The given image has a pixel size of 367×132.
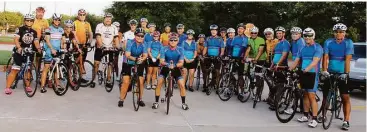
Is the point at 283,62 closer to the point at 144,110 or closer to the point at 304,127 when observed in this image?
the point at 304,127

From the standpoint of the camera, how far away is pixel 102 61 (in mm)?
9820

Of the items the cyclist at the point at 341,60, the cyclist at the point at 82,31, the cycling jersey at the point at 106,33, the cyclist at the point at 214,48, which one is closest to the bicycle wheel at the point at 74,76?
the cyclist at the point at 82,31

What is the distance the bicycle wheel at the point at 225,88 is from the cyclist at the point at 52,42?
377cm

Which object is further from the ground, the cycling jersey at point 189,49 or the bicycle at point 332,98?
the cycling jersey at point 189,49

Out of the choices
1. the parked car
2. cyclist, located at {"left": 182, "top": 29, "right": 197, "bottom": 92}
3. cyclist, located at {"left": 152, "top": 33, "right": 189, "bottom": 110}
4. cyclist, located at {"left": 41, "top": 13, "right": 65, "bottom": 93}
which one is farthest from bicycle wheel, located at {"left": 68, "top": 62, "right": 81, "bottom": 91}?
the parked car

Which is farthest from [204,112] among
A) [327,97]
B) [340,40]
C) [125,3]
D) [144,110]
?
[125,3]

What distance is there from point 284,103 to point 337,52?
139 cm

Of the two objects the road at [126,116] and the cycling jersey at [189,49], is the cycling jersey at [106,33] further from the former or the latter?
the cycling jersey at [189,49]

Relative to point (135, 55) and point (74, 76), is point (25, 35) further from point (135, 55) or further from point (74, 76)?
point (135, 55)

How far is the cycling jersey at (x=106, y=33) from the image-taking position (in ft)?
31.9

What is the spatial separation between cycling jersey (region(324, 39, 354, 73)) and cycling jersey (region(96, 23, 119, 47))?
5056 mm

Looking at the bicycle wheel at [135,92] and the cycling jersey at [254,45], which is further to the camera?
the cycling jersey at [254,45]

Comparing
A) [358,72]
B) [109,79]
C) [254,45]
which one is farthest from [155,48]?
[358,72]

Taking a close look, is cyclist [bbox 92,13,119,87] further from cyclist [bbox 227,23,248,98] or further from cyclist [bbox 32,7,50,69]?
cyclist [bbox 227,23,248,98]
